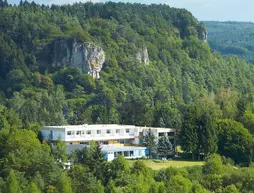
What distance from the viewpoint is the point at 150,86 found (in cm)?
11281

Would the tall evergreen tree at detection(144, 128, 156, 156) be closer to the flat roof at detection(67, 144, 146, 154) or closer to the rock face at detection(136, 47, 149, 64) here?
the flat roof at detection(67, 144, 146, 154)

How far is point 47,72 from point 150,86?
12462 millimetres

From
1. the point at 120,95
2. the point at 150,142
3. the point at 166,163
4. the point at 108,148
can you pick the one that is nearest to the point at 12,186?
the point at 108,148

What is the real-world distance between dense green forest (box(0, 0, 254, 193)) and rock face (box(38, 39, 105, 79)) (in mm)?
336

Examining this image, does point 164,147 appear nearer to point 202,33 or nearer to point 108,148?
point 108,148

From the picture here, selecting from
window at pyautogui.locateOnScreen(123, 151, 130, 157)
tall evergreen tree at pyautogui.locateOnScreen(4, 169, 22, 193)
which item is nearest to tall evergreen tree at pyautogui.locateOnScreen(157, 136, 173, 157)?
window at pyautogui.locateOnScreen(123, 151, 130, 157)

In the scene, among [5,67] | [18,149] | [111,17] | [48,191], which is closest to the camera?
[48,191]

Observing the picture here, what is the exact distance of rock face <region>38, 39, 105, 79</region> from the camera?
11069cm

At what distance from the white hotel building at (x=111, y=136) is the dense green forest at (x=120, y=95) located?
1.30 m

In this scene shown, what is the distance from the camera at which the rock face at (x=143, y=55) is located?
120m

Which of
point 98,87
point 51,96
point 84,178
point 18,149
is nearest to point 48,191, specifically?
point 84,178

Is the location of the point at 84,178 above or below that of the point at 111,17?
below

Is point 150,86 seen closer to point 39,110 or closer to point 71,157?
point 39,110

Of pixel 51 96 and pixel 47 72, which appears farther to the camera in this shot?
pixel 47 72
